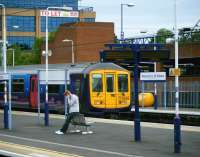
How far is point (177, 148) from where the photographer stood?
1647cm

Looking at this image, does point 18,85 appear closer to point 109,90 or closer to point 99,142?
point 109,90

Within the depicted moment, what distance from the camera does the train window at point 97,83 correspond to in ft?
115

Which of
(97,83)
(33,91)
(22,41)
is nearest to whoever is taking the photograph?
(97,83)

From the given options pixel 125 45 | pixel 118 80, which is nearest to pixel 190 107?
pixel 118 80

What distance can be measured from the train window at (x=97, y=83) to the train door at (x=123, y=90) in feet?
3.97

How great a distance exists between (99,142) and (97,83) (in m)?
15.9

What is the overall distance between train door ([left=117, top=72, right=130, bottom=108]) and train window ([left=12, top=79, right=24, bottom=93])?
8.51 metres

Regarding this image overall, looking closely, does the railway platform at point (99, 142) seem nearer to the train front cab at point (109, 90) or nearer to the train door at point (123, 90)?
the train front cab at point (109, 90)

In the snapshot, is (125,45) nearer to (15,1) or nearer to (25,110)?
(25,110)

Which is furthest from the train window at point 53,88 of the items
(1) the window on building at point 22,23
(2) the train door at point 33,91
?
→ (1) the window on building at point 22,23

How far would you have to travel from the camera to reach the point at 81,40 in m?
80.4

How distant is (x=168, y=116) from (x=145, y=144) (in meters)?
15.6

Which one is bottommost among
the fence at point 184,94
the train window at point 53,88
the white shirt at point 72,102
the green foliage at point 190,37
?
the fence at point 184,94

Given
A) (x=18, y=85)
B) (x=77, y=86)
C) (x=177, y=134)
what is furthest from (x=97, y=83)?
(x=177, y=134)
